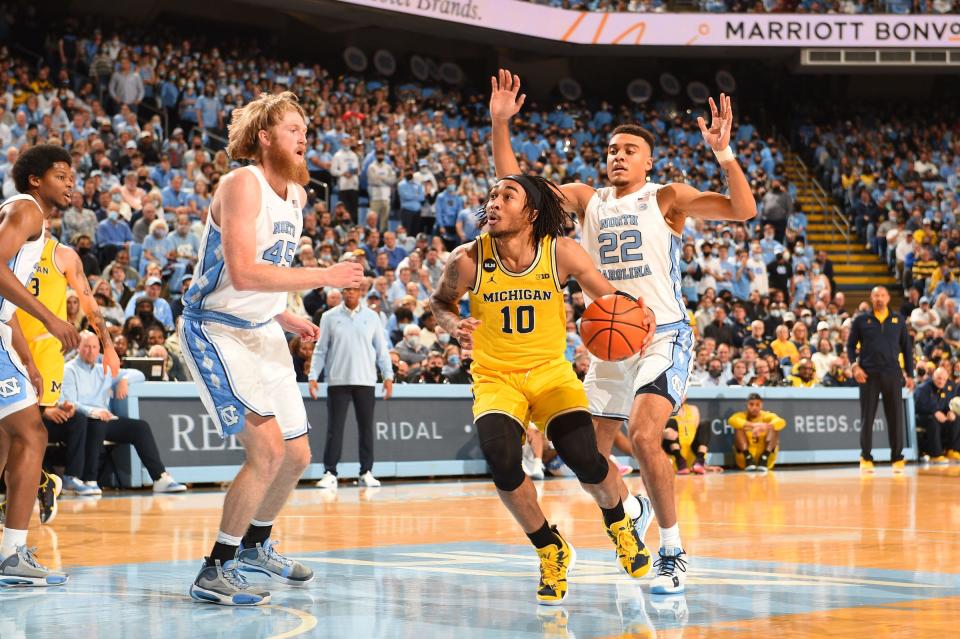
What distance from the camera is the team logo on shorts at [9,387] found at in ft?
19.3

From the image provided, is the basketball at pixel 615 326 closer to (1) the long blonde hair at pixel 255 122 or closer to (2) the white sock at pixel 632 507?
(2) the white sock at pixel 632 507

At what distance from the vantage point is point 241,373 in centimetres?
543

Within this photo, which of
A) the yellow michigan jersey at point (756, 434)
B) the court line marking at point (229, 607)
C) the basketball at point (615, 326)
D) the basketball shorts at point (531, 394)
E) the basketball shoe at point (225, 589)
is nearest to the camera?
the court line marking at point (229, 607)

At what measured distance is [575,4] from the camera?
31859mm

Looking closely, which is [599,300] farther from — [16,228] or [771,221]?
[771,221]

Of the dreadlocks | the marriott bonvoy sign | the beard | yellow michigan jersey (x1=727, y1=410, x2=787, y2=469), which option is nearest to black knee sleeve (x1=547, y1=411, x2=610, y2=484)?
the dreadlocks

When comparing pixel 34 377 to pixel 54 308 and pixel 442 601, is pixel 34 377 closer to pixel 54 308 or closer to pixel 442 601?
pixel 54 308

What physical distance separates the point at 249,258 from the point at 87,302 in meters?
2.10

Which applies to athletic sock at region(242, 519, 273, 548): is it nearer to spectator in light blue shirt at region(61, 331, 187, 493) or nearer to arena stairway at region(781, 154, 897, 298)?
spectator in light blue shirt at region(61, 331, 187, 493)

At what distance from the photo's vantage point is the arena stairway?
2919cm

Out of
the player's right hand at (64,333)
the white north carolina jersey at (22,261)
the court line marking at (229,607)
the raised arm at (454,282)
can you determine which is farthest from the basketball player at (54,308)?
the raised arm at (454,282)

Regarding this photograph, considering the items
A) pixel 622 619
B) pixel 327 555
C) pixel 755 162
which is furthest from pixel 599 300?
pixel 755 162

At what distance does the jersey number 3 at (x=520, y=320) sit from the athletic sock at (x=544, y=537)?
2.99 feet

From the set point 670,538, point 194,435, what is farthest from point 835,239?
point 670,538
